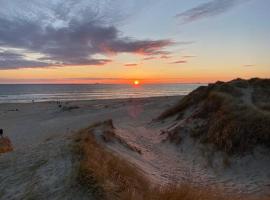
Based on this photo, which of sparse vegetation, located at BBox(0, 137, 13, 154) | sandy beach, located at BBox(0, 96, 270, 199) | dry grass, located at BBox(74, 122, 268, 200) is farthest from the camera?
sparse vegetation, located at BBox(0, 137, 13, 154)

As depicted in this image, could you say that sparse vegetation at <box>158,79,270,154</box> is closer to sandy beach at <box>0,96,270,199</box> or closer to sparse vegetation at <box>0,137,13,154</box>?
sandy beach at <box>0,96,270,199</box>

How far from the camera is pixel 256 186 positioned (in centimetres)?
876

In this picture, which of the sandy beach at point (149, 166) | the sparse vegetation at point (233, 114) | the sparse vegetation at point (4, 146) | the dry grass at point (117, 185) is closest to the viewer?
the dry grass at point (117, 185)

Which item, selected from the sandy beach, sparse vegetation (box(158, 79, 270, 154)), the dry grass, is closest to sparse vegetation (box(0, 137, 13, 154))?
the sandy beach

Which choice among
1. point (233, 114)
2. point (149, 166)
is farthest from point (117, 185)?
point (233, 114)

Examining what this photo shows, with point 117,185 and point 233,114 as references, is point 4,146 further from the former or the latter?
point 233,114

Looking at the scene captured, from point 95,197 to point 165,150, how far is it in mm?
7619

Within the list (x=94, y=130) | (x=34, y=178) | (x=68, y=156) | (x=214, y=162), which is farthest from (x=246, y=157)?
(x=34, y=178)

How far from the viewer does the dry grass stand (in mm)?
5270

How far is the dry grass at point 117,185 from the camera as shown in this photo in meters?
5.27

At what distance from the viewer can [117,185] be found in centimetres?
572

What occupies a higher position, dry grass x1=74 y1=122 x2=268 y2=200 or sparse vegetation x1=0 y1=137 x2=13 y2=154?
dry grass x1=74 y1=122 x2=268 y2=200

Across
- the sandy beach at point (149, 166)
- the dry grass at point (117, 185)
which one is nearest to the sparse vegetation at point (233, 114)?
the sandy beach at point (149, 166)

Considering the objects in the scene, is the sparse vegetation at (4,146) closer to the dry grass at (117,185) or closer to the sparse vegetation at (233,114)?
the dry grass at (117,185)
